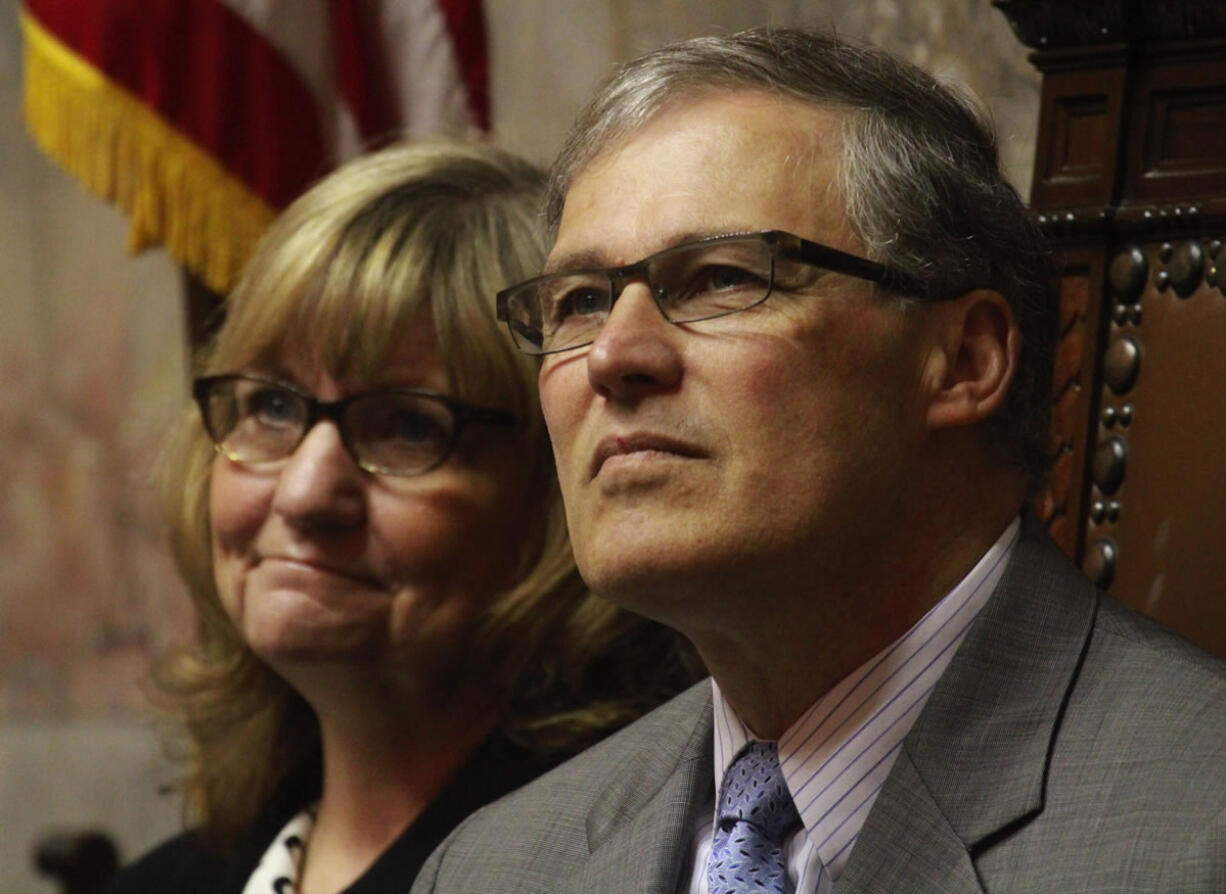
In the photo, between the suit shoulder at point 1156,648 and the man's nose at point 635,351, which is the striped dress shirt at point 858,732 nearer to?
the suit shoulder at point 1156,648

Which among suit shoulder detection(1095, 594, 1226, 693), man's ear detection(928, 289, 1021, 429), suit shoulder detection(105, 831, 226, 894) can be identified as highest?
man's ear detection(928, 289, 1021, 429)

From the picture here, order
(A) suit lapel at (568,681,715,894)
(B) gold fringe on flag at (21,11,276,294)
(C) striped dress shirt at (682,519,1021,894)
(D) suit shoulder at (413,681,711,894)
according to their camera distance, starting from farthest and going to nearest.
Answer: (B) gold fringe on flag at (21,11,276,294)
(D) suit shoulder at (413,681,711,894)
(A) suit lapel at (568,681,715,894)
(C) striped dress shirt at (682,519,1021,894)

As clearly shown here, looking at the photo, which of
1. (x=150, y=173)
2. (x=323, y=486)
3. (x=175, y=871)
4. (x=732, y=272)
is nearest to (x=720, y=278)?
(x=732, y=272)

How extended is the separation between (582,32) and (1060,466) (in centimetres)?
191

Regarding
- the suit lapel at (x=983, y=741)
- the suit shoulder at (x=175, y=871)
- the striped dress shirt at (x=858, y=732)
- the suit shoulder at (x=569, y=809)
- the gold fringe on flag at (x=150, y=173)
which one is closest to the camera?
the suit lapel at (x=983, y=741)

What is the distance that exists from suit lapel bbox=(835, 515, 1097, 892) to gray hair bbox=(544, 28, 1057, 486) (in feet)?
0.74

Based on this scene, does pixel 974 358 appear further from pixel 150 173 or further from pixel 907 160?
pixel 150 173

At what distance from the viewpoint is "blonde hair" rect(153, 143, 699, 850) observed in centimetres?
279

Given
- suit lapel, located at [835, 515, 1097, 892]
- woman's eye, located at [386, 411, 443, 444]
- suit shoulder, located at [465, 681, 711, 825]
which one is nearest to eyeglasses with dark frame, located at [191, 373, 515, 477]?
woman's eye, located at [386, 411, 443, 444]

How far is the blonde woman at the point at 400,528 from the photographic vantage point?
2.77 meters

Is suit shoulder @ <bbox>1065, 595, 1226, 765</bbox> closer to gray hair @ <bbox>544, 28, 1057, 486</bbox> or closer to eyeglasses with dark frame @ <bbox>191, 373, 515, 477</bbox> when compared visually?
gray hair @ <bbox>544, 28, 1057, 486</bbox>

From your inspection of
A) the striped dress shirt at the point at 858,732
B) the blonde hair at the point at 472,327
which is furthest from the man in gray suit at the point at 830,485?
the blonde hair at the point at 472,327

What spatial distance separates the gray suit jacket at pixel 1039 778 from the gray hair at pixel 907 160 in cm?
28

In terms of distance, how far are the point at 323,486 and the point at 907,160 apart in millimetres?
1152
